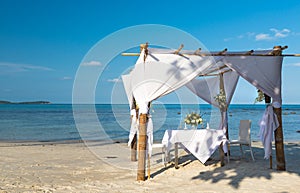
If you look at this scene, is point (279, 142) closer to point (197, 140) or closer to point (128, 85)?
point (197, 140)

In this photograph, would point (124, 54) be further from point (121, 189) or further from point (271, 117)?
point (271, 117)

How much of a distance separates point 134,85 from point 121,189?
1944 mm

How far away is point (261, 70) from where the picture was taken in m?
5.57

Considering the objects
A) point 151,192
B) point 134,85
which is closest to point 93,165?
point 134,85

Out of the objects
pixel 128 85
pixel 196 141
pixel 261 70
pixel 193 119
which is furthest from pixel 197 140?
pixel 128 85

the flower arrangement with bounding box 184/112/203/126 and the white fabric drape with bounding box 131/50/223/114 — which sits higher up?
the white fabric drape with bounding box 131/50/223/114

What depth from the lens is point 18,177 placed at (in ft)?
17.4

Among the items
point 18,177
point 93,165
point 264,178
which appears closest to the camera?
point 264,178

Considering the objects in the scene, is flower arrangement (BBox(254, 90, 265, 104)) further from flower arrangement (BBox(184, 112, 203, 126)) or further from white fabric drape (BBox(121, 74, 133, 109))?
white fabric drape (BBox(121, 74, 133, 109))

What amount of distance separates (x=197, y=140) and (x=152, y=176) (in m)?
1.20

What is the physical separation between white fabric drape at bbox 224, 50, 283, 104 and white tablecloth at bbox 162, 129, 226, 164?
128 centimetres

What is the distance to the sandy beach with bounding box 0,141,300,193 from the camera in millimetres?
4520

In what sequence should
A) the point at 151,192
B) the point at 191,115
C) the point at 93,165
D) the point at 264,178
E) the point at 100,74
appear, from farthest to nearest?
the point at 100,74, the point at 93,165, the point at 191,115, the point at 264,178, the point at 151,192

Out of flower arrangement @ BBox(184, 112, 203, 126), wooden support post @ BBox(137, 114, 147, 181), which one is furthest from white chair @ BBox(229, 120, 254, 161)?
wooden support post @ BBox(137, 114, 147, 181)
